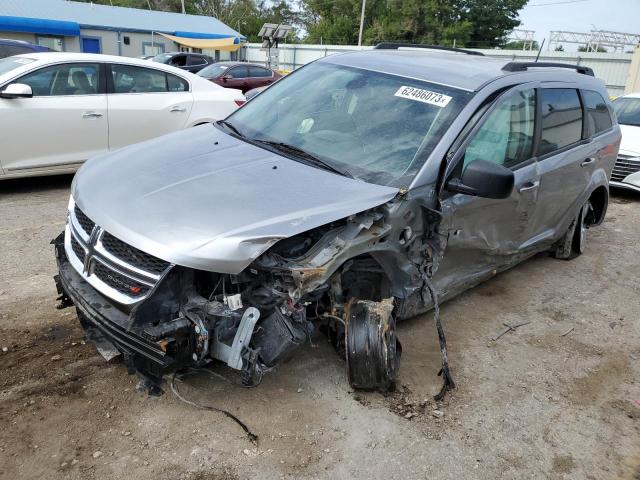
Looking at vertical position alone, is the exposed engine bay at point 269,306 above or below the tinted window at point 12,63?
below

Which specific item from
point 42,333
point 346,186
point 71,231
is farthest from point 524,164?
point 42,333

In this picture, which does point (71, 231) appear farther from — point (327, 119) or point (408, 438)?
point (408, 438)

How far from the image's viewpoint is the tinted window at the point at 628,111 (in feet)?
31.1

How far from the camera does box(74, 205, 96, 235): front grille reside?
2.89 meters

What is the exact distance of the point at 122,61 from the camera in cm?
685

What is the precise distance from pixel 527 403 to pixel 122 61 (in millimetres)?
6040

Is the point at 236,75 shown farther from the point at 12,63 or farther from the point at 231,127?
the point at 231,127

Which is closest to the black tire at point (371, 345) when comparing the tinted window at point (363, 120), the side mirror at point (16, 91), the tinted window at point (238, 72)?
the tinted window at point (363, 120)

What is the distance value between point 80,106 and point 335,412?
511cm

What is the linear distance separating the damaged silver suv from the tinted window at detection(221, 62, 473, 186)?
0.01 m

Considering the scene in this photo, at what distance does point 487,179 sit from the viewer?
312cm

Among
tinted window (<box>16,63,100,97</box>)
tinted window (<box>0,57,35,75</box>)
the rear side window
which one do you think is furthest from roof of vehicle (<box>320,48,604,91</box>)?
tinted window (<box>0,57,35,75</box>)

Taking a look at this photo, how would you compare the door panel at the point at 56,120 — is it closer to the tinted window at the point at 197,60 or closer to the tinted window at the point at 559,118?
the tinted window at the point at 559,118

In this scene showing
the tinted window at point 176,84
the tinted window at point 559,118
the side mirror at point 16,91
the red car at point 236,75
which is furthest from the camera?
the red car at point 236,75
